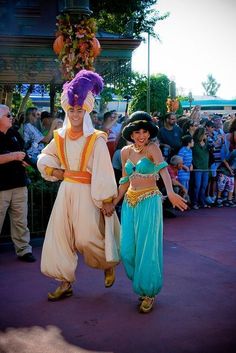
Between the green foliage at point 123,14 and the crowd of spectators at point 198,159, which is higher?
the green foliage at point 123,14

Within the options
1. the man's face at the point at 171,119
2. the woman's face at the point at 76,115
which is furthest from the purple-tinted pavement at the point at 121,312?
the man's face at the point at 171,119

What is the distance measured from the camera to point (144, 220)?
4289mm

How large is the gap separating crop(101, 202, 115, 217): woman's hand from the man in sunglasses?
65.7 inches

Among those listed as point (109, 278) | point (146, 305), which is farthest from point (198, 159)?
point (146, 305)

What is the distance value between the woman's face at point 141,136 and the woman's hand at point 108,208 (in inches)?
25.0

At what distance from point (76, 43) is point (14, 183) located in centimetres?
212

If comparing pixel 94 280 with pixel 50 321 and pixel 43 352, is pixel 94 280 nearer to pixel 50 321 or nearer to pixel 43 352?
pixel 50 321

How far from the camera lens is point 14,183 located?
591 cm

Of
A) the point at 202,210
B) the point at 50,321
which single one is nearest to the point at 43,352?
the point at 50,321

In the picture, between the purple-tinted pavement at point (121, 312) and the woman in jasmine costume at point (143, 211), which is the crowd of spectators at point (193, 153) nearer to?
the purple-tinted pavement at point (121, 312)

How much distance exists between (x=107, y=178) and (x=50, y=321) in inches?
54.3

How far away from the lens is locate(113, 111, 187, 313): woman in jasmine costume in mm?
4246

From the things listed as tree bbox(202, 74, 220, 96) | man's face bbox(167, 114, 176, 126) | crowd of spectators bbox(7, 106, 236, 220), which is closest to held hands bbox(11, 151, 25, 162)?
crowd of spectators bbox(7, 106, 236, 220)

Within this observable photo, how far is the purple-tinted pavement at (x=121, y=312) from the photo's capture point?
3.64 meters
